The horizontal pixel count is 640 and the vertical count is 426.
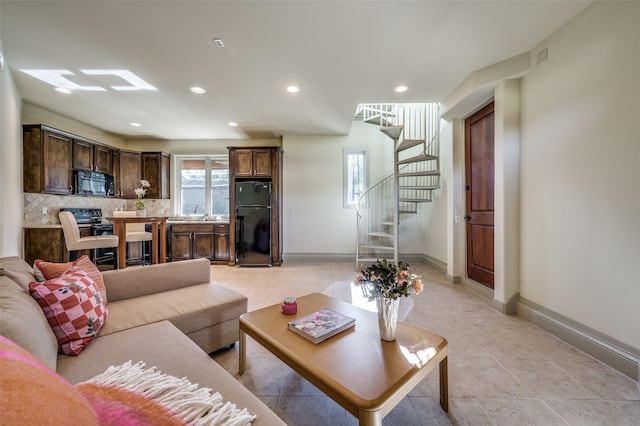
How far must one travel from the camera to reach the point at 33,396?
1.55ft

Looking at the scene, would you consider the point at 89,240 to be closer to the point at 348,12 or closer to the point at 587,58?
the point at 348,12

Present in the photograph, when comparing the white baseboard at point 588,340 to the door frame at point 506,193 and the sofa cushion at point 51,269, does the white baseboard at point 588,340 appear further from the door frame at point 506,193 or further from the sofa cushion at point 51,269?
the sofa cushion at point 51,269

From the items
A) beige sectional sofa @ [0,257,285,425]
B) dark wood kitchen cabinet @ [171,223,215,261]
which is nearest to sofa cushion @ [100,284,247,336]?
beige sectional sofa @ [0,257,285,425]

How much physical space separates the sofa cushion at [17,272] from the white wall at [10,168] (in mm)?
2052

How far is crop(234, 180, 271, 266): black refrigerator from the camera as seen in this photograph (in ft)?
15.4

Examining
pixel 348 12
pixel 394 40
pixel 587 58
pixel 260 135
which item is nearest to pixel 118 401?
pixel 348 12

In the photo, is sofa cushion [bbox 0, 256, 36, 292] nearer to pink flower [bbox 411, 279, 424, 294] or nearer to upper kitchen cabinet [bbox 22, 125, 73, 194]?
pink flower [bbox 411, 279, 424, 294]

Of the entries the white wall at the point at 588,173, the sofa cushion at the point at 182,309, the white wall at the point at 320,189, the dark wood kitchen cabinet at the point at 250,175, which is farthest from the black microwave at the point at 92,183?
the white wall at the point at 588,173

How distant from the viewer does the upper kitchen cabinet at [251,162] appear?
475cm

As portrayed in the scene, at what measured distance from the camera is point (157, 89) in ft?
10.4

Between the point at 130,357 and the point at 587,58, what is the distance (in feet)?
11.9

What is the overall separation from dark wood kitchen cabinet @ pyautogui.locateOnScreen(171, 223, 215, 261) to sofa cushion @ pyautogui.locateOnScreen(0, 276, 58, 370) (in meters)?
3.73

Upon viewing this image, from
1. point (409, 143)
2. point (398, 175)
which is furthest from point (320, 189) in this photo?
point (409, 143)

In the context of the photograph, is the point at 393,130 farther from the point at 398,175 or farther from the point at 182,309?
the point at 182,309
